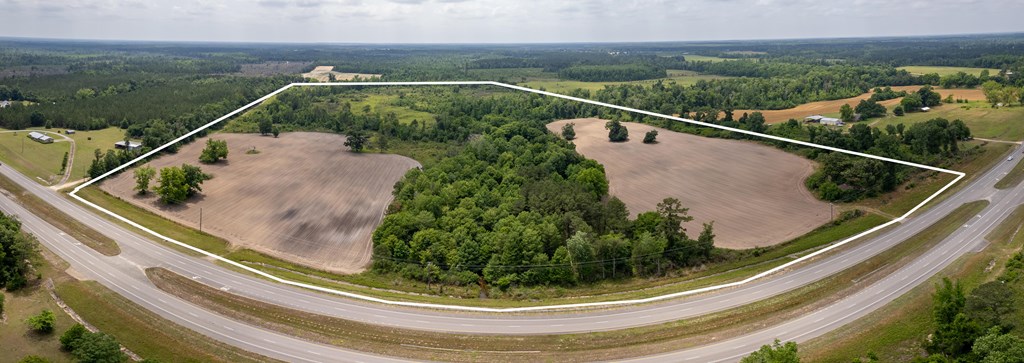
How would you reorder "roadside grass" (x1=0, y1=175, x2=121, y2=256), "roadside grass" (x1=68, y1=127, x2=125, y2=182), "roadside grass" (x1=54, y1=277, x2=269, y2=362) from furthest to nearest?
1. "roadside grass" (x1=68, y1=127, x2=125, y2=182)
2. "roadside grass" (x1=0, y1=175, x2=121, y2=256)
3. "roadside grass" (x1=54, y1=277, x2=269, y2=362)

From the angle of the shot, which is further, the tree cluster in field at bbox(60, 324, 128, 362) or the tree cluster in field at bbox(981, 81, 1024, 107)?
the tree cluster in field at bbox(981, 81, 1024, 107)

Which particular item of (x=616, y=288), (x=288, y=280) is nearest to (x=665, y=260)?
(x=616, y=288)

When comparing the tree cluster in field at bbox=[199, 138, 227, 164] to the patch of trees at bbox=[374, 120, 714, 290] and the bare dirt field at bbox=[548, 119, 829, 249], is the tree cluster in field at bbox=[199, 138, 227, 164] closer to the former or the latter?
the patch of trees at bbox=[374, 120, 714, 290]

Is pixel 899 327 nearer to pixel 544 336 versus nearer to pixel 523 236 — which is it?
pixel 544 336

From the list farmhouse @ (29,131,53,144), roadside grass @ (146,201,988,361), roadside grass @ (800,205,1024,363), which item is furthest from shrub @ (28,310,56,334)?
farmhouse @ (29,131,53,144)

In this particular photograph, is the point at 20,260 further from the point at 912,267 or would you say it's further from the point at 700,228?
the point at 912,267

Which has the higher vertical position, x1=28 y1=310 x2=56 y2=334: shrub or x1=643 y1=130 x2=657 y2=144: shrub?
x1=643 y1=130 x2=657 y2=144: shrub
